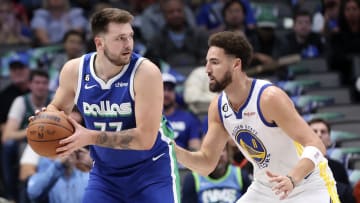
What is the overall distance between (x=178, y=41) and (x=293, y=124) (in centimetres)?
609

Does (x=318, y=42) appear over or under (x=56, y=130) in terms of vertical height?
over

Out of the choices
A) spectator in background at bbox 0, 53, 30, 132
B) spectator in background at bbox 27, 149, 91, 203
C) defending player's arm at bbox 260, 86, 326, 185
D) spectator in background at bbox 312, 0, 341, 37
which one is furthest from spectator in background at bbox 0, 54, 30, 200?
defending player's arm at bbox 260, 86, 326, 185

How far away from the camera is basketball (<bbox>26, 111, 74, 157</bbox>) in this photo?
5.78 m

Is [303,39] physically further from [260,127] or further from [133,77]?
[133,77]

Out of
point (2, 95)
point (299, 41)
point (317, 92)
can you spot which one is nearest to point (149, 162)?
point (2, 95)

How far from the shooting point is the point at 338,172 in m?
8.57

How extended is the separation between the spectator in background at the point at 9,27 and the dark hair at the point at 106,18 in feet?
20.7

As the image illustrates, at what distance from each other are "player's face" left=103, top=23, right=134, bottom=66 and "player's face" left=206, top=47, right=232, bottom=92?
637 millimetres

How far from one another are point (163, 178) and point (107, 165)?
1.33 feet

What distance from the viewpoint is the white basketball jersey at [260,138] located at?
20.9ft

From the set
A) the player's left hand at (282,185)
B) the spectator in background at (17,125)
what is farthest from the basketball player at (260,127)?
the spectator in background at (17,125)

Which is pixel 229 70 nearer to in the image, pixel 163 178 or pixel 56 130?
pixel 163 178

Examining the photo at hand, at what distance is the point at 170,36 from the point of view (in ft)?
39.8

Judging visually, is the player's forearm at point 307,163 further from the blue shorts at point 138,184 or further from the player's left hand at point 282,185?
the blue shorts at point 138,184
